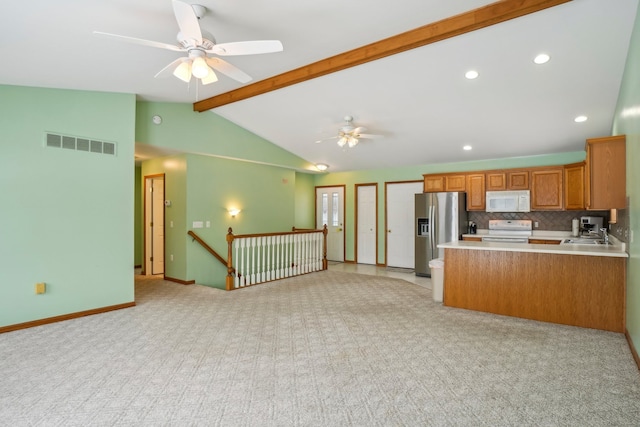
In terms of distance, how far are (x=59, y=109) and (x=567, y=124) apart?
7.08 metres

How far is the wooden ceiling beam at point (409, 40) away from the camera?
3.08 m

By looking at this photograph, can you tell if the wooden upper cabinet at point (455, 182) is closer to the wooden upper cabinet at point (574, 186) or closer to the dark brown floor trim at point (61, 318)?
the wooden upper cabinet at point (574, 186)

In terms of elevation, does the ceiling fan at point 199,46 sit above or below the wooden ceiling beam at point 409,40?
below

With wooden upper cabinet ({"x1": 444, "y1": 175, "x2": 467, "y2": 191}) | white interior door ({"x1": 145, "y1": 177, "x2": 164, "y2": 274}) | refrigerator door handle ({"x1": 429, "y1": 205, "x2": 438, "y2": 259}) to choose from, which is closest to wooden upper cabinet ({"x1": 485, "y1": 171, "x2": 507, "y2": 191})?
wooden upper cabinet ({"x1": 444, "y1": 175, "x2": 467, "y2": 191})

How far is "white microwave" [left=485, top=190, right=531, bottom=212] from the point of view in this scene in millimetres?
6363

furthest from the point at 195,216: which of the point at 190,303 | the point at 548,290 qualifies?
the point at 548,290

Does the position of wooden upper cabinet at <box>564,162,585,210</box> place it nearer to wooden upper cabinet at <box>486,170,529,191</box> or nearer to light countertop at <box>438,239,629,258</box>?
wooden upper cabinet at <box>486,170,529,191</box>

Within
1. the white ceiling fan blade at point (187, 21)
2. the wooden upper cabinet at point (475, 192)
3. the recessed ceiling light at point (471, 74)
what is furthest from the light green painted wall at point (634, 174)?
the white ceiling fan blade at point (187, 21)

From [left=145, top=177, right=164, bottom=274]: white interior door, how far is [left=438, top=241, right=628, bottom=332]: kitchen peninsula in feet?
18.9

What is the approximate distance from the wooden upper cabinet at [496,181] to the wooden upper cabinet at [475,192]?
108 mm

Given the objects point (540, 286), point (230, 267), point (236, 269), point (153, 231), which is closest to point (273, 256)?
point (236, 269)

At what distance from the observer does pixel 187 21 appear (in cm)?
243

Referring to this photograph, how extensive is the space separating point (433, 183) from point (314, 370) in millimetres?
5632

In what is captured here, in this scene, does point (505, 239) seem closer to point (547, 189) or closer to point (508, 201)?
point (508, 201)
